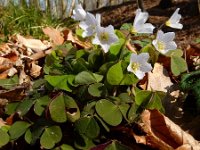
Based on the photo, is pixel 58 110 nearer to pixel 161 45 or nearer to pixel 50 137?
pixel 50 137

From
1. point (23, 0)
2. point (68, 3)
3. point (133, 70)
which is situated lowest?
point (68, 3)

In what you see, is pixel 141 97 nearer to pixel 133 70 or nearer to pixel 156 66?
pixel 133 70

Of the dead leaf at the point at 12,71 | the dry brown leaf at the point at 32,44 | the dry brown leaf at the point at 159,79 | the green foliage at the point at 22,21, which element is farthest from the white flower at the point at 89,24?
the green foliage at the point at 22,21

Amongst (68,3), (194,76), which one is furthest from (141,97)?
(68,3)

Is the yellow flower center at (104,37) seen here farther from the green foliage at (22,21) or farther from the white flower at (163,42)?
the green foliage at (22,21)

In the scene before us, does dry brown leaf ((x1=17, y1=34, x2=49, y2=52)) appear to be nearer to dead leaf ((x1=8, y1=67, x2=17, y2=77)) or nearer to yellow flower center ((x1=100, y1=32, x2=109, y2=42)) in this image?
dead leaf ((x1=8, y1=67, x2=17, y2=77))

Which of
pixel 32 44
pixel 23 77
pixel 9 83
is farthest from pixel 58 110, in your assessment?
pixel 32 44

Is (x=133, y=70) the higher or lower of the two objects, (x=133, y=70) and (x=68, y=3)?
the higher
